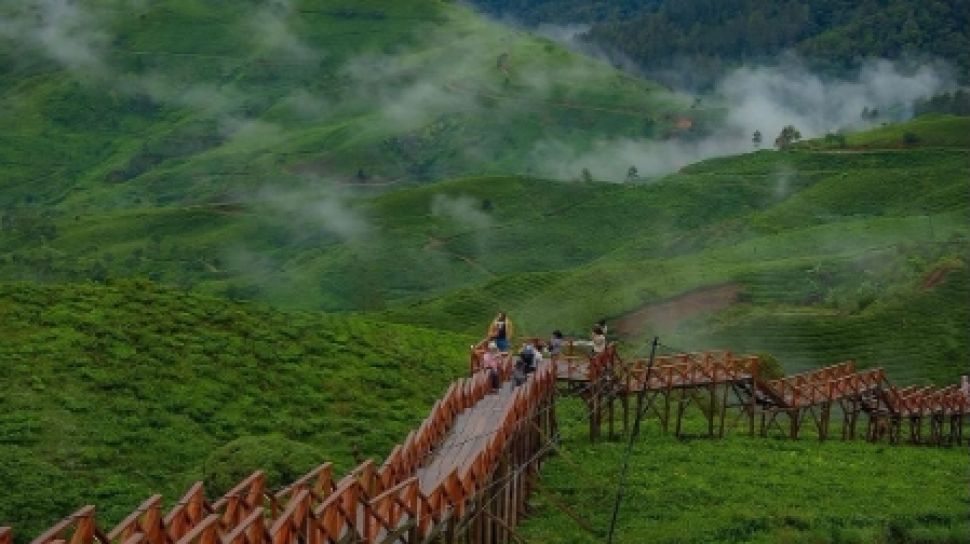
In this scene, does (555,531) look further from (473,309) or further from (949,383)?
(473,309)

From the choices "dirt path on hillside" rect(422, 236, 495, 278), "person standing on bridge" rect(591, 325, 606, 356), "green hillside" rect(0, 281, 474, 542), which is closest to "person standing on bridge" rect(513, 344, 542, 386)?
"person standing on bridge" rect(591, 325, 606, 356)

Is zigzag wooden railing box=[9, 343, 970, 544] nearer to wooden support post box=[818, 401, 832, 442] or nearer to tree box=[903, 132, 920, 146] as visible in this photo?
wooden support post box=[818, 401, 832, 442]

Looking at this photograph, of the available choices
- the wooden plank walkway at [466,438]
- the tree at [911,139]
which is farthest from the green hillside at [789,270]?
the wooden plank walkway at [466,438]

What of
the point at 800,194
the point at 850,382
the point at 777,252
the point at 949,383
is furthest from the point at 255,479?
the point at 800,194

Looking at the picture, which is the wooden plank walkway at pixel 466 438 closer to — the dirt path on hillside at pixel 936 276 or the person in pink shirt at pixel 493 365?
the person in pink shirt at pixel 493 365

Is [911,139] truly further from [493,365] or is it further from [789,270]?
[493,365]

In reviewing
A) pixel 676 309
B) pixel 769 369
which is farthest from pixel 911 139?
pixel 769 369
